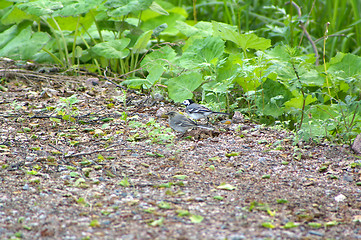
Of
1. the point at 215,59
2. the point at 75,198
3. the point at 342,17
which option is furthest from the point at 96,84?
the point at 342,17

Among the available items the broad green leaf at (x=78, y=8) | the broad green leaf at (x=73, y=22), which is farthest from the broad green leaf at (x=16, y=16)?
the broad green leaf at (x=78, y=8)

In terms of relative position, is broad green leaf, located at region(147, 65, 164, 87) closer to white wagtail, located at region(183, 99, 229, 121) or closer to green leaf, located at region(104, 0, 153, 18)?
white wagtail, located at region(183, 99, 229, 121)

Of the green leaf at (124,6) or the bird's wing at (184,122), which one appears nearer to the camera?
the bird's wing at (184,122)

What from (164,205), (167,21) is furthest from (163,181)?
(167,21)

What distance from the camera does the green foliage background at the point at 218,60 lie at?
384 cm

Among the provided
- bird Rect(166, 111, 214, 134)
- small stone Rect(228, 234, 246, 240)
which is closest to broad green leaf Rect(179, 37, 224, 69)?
bird Rect(166, 111, 214, 134)

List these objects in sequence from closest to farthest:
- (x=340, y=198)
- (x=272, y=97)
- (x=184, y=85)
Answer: (x=340, y=198) → (x=272, y=97) → (x=184, y=85)

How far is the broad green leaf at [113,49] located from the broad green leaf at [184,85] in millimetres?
777

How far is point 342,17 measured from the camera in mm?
7031

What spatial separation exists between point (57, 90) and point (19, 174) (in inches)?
90.0

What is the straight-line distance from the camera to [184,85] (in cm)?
465

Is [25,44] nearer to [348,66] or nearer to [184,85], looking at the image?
[184,85]

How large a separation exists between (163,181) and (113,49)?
261 centimetres

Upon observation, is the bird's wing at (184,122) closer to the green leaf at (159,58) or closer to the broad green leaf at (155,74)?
the broad green leaf at (155,74)
